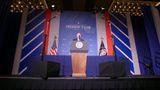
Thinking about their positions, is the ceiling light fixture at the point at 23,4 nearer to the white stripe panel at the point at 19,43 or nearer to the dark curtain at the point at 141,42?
the white stripe panel at the point at 19,43

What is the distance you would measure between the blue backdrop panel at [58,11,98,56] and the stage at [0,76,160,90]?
3.50 meters

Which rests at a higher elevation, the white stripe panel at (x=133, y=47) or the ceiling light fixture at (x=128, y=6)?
the ceiling light fixture at (x=128, y=6)

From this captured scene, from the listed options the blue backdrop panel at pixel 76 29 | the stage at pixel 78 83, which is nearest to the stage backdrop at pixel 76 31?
the blue backdrop panel at pixel 76 29

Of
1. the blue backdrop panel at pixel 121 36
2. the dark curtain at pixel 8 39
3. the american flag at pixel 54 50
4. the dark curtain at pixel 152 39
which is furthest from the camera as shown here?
the blue backdrop panel at pixel 121 36

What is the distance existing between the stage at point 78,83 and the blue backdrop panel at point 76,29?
3.50m

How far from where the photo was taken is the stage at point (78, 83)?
10.7 ft

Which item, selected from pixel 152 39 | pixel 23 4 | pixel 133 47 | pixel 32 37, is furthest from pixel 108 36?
pixel 23 4

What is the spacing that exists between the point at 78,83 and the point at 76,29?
4.11m

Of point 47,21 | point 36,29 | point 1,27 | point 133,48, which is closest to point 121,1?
point 133,48

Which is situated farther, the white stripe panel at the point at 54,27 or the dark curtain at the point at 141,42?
the white stripe panel at the point at 54,27

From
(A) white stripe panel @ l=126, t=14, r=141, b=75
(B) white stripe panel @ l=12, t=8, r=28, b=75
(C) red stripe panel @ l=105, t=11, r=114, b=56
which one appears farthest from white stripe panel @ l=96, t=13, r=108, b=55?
(B) white stripe panel @ l=12, t=8, r=28, b=75

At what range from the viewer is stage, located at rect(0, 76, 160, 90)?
3.26 metres

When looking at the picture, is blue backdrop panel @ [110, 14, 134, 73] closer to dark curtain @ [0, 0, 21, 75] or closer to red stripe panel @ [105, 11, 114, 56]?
red stripe panel @ [105, 11, 114, 56]

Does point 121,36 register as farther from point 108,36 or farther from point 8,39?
point 8,39
